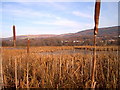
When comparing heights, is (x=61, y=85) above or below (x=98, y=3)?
below

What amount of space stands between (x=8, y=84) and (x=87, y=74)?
124 centimetres

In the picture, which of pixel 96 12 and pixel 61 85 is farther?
pixel 61 85

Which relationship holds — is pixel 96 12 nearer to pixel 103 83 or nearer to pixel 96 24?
pixel 96 24

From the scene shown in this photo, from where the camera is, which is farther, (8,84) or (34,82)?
(8,84)

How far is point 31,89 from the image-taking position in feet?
5.93

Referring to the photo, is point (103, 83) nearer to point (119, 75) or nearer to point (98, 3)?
point (119, 75)

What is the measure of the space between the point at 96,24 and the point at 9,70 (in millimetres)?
2134

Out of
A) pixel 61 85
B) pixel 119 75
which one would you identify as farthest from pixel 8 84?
pixel 119 75

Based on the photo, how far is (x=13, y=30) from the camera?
9.35 ft

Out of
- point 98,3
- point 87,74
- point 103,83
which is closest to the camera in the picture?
point 98,3

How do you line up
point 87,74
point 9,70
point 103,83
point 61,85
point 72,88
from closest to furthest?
1. point 72,88
2. point 61,85
3. point 103,83
4. point 87,74
5. point 9,70

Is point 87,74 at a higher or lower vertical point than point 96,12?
lower

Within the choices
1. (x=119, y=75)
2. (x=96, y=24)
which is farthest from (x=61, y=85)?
(x=96, y=24)

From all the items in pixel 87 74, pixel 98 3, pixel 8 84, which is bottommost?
pixel 8 84
